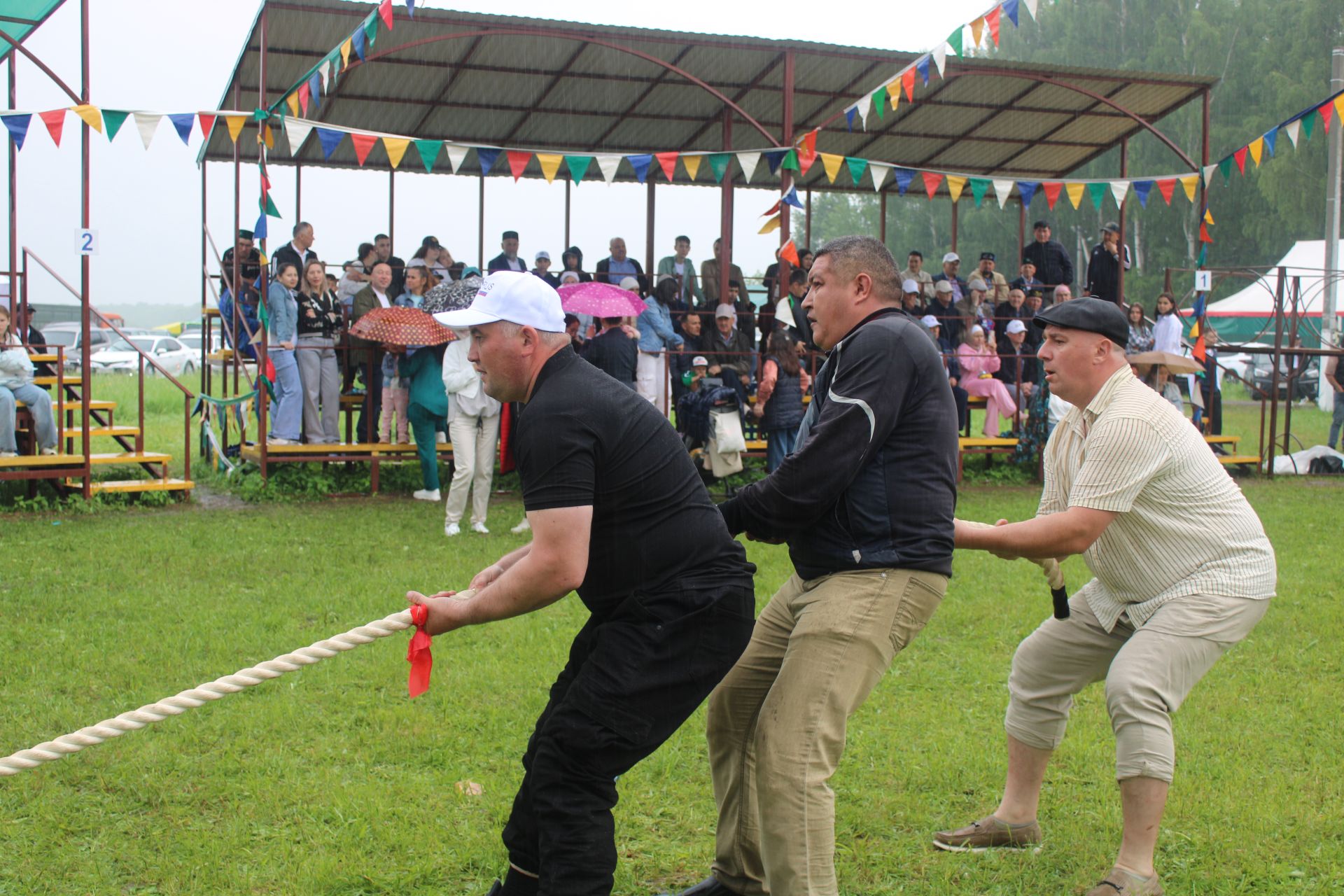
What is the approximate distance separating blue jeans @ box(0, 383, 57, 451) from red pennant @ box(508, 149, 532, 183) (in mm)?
5028

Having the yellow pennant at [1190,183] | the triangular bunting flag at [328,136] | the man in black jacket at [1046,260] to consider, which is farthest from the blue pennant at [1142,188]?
the triangular bunting flag at [328,136]

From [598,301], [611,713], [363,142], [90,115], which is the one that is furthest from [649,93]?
[611,713]

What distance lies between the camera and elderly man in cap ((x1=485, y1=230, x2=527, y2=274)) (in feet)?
45.6

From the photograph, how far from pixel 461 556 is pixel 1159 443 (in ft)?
20.9

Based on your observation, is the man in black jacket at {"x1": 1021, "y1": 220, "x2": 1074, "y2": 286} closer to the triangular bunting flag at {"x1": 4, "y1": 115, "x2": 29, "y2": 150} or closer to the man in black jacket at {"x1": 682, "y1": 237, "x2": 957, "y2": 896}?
the triangular bunting flag at {"x1": 4, "y1": 115, "x2": 29, "y2": 150}

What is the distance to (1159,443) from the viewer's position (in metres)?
3.68

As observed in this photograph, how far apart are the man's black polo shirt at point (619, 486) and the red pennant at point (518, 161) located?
9.94m

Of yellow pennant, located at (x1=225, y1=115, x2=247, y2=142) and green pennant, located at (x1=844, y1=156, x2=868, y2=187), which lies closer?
yellow pennant, located at (x1=225, y1=115, x2=247, y2=142)

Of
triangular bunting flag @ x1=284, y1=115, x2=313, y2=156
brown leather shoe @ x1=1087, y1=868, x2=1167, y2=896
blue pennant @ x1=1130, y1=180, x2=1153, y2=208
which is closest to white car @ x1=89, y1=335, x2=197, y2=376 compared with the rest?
triangular bunting flag @ x1=284, y1=115, x2=313, y2=156

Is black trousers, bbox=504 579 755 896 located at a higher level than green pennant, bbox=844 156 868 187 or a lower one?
lower

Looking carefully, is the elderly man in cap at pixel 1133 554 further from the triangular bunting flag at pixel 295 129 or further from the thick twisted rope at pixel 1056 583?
the triangular bunting flag at pixel 295 129

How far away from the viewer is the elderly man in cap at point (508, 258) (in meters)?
13.9

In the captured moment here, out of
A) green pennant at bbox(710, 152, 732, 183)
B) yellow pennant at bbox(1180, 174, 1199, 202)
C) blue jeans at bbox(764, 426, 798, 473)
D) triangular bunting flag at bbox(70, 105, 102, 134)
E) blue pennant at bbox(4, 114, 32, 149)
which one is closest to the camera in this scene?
triangular bunting flag at bbox(70, 105, 102, 134)

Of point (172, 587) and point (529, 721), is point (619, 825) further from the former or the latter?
point (172, 587)
